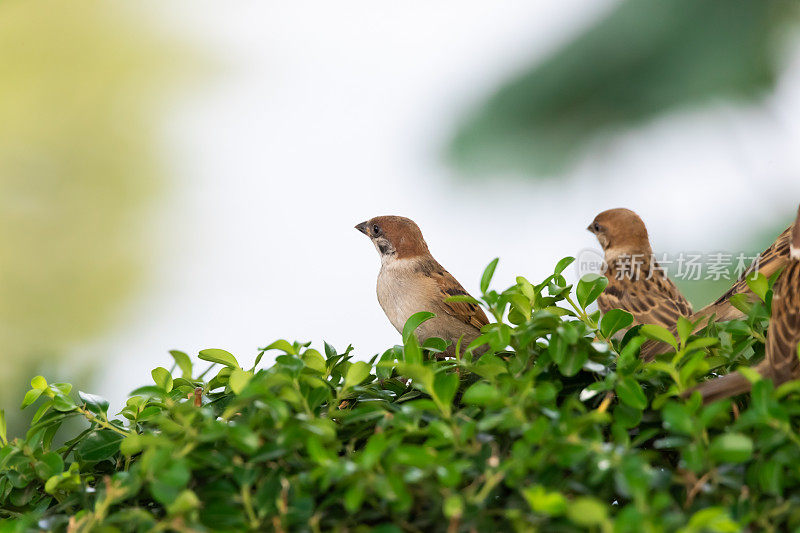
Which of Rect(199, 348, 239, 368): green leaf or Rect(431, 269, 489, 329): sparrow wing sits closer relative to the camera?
Rect(199, 348, 239, 368): green leaf

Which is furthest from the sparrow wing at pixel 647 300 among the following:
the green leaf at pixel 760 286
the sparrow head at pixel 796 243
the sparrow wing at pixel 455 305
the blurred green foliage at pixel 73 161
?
the blurred green foliage at pixel 73 161

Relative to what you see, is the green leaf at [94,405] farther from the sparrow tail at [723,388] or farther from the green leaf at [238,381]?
the sparrow tail at [723,388]

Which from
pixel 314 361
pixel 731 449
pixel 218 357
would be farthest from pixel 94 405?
pixel 731 449

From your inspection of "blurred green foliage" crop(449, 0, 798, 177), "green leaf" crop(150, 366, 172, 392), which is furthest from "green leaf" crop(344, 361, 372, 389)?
"blurred green foliage" crop(449, 0, 798, 177)

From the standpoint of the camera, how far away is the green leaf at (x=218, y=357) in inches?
30.5

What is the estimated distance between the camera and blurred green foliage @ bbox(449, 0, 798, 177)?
2.12 m

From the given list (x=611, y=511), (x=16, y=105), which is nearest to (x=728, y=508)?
(x=611, y=511)

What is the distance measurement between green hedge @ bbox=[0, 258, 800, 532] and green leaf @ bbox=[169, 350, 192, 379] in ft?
0.32

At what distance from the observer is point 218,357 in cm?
78

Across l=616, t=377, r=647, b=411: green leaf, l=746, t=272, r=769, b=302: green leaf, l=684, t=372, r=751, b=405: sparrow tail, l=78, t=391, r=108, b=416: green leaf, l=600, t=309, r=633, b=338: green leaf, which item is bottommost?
l=684, t=372, r=751, b=405: sparrow tail

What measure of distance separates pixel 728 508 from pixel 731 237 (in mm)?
1659

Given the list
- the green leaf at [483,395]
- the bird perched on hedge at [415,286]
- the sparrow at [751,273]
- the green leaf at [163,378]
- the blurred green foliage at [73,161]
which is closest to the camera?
the green leaf at [483,395]

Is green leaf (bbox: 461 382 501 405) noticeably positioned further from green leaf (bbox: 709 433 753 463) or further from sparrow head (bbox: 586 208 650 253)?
sparrow head (bbox: 586 208 650 253)

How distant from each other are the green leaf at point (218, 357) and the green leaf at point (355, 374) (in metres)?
0.15
